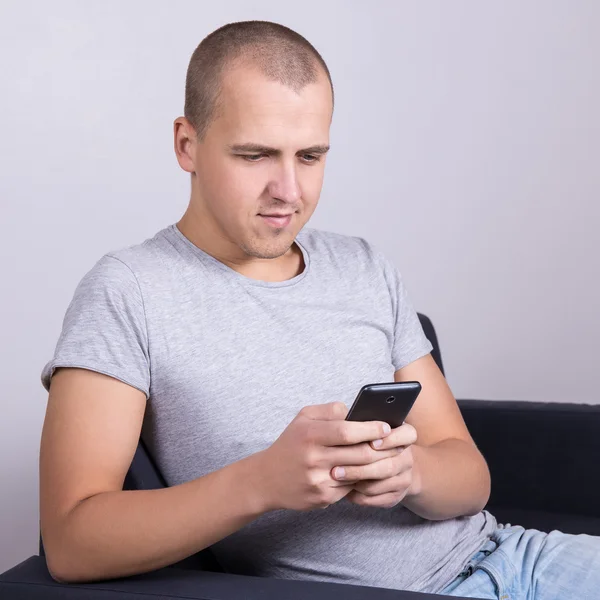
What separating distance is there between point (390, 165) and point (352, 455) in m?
2.11

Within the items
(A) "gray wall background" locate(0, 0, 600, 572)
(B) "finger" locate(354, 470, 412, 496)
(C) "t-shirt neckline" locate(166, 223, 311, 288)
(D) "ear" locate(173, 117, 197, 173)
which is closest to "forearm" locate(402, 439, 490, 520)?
(B) "finger" locate(354, 470, 412, 496)

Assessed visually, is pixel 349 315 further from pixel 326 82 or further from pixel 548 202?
pixel 548 202

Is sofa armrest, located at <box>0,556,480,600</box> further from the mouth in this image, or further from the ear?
the ear

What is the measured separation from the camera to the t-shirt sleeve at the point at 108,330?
1.43m

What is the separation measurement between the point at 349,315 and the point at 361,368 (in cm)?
11

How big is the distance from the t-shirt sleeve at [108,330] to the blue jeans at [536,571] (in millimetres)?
630

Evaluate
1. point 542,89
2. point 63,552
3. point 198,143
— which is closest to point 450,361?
point 542,89

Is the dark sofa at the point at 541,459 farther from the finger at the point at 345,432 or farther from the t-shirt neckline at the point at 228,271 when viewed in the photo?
the finger at the point at 345,432

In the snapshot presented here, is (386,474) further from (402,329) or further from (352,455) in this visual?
(402,329)

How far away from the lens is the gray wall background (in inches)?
104

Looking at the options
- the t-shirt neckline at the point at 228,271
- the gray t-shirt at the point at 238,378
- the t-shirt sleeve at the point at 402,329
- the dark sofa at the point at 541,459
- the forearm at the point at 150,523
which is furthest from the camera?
the dark sofa at the point at 541,459

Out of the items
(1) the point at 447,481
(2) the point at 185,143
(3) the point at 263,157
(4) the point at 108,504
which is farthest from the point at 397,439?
(2) the point at 185,143

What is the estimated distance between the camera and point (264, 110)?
154cm

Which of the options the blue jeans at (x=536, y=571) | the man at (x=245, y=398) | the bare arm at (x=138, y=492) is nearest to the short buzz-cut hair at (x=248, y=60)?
the man at (x=245, y=398)
